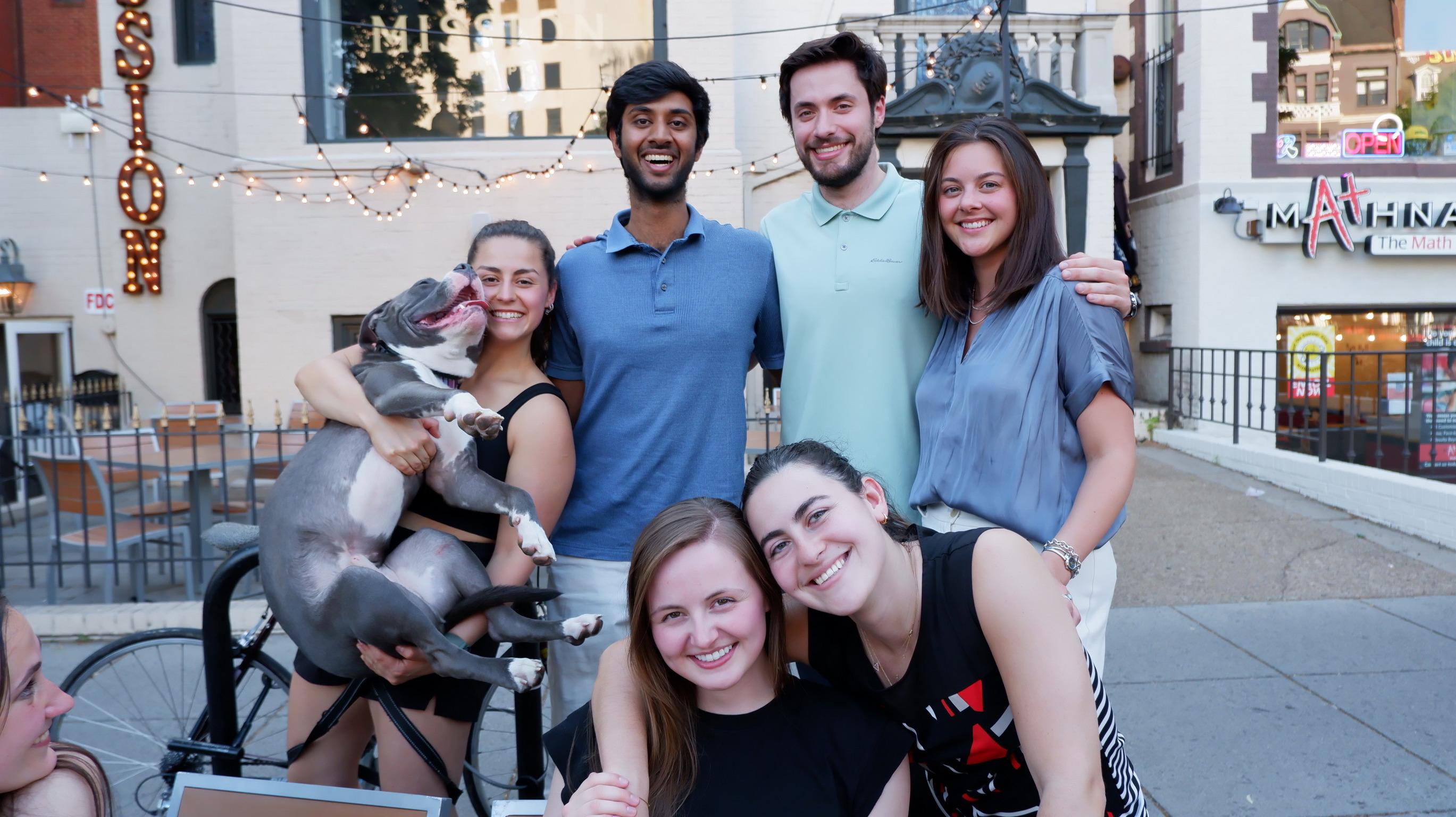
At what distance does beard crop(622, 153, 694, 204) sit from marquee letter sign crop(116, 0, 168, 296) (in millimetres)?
12572

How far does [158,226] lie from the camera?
1288cm

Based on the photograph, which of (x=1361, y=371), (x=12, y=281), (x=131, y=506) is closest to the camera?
(x=131, y=506)

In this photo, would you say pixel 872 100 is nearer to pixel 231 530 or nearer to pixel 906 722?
pixel 906 722

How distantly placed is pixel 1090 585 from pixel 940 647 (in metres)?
0.65

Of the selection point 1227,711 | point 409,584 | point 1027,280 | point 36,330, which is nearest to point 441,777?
point 409,584

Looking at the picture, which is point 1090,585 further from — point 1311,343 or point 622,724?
point 1311,343

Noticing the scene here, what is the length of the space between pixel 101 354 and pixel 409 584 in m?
13.2

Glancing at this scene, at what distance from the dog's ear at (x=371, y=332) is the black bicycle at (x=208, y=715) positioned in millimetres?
695

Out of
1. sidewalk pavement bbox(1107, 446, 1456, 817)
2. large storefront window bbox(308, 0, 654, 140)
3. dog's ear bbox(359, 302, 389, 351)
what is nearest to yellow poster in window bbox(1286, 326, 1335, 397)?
sidewalk pavement bbox(1107, 446, 1456, 817)

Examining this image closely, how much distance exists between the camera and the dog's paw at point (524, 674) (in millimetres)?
2182

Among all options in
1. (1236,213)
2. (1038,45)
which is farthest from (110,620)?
(1236,213)

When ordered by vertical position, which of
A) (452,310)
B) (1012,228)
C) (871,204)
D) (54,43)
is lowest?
(452,310)

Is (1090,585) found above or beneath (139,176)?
beneath

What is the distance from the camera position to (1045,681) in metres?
1.79
